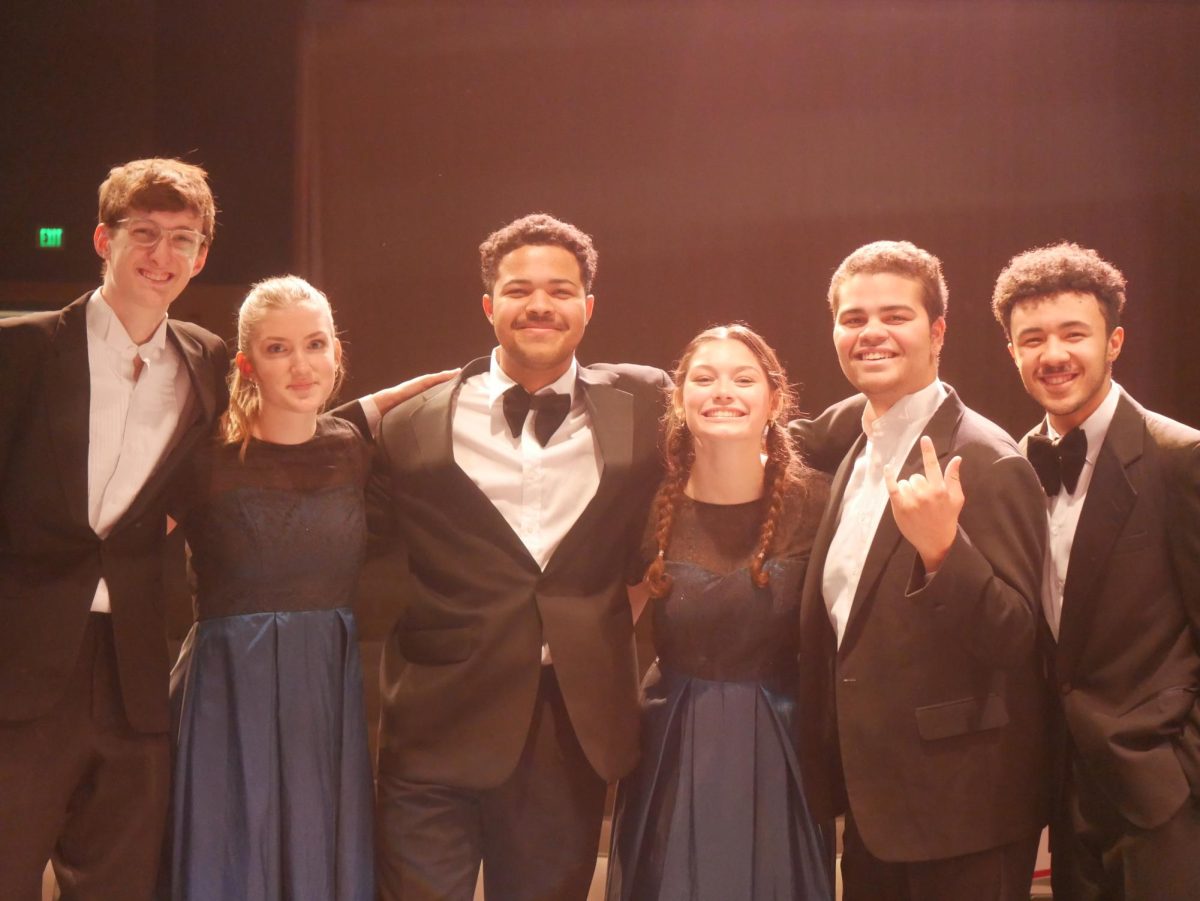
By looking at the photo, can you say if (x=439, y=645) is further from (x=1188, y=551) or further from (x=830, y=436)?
(x=1188, y=551)

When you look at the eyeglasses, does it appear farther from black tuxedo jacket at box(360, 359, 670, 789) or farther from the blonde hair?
black tuxedo jacket at box(360, 359, 670, 789)

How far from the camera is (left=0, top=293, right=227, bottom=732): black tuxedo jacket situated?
1.99 m

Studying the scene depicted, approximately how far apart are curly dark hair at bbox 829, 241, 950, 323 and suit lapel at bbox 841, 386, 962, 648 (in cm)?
28

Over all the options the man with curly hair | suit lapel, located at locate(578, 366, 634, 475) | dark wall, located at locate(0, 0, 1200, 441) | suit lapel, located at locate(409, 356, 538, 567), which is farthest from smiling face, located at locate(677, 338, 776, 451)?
dark wall, located at locate(0, 0, 1200, 441)

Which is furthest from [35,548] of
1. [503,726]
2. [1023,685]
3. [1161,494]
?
[1161,494]

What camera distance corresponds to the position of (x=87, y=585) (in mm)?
2037

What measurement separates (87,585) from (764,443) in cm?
141

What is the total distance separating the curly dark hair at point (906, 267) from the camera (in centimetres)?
212

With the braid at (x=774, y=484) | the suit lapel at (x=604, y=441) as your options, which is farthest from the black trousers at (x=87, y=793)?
the braid at (x=774, y=484)

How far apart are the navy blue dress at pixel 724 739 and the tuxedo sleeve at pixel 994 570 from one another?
0.36 m

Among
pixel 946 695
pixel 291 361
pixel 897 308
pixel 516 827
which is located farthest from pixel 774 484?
pixel 291 361

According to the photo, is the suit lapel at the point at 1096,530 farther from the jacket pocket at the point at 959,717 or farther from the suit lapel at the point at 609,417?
the suit lapel at the point at 609,417

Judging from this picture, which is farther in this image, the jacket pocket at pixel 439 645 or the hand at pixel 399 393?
the hand at pixel 399 393

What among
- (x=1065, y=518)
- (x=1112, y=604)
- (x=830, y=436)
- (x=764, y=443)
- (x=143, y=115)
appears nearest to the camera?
(x=1112, y=604)
